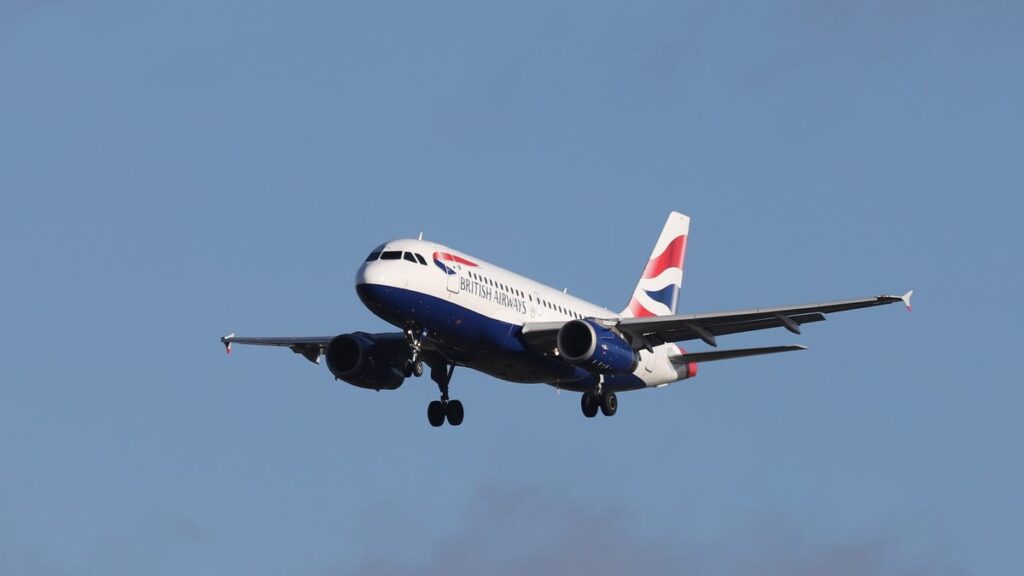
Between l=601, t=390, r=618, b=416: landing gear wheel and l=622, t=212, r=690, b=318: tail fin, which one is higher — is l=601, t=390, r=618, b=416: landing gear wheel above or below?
below

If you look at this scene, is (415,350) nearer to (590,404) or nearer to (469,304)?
(469,304)

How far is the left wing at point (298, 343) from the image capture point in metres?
72.1

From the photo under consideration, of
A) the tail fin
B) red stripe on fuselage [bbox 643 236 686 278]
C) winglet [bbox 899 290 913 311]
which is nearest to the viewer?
winglet [bbox 899 290 913 311]

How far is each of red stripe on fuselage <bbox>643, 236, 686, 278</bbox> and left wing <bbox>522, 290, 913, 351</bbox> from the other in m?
10.8

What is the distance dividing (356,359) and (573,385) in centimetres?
767

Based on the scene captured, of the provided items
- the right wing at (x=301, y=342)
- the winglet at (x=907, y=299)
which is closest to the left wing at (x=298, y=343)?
the right wing at (x=301, y=342)

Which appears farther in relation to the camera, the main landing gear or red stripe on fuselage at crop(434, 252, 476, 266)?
the main landing gear

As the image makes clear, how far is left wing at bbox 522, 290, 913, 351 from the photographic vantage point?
63.4 metres

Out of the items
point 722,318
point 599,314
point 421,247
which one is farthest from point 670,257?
point 421,247

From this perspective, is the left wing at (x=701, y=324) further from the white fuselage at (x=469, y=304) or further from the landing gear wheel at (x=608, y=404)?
the landing gear wheel at (x=608, y=404)

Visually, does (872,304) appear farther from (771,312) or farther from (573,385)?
(573,385)

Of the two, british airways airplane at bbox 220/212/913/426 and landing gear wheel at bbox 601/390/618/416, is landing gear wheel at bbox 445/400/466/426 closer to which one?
british airways airplane at bbox 220/212/913/426

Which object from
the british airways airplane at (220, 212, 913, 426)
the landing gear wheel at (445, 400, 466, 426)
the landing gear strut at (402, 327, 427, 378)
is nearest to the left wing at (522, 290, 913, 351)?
the british airways airplane at (220, 212, 913, 426)

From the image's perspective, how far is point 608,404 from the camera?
226ft
